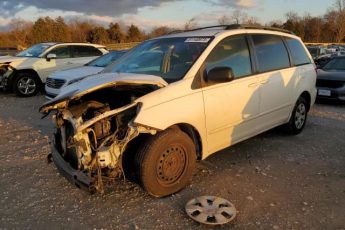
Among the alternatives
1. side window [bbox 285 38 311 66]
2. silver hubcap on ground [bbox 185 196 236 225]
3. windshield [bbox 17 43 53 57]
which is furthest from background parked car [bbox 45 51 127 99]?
silver hubcap on ground [bbox 185 196 236 225]

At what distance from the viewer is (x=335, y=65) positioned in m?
11.4

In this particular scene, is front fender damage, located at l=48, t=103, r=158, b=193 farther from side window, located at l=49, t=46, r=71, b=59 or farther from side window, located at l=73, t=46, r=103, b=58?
side window, located at l=73, t=46, r=103, b=58

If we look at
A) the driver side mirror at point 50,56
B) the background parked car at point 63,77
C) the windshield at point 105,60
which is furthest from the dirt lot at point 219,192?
the driver side mirror at point 50,56

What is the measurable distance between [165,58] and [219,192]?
6.05 feet

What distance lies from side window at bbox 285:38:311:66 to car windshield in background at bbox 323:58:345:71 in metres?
5.05

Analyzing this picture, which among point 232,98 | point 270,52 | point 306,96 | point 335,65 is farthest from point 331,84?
point 232,98

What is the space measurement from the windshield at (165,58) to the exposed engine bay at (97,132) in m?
0.56

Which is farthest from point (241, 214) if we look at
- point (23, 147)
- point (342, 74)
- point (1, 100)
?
point (1, 100)

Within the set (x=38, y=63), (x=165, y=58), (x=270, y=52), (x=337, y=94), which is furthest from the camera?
(x=38, y=63)

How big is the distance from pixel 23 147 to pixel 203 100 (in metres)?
3.32

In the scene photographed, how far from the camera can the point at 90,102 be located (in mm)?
4004

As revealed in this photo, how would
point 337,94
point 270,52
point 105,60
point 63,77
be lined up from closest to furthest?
point 270,52, point 63,77, point 337,94, point 105,60

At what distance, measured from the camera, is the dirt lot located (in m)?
3.61

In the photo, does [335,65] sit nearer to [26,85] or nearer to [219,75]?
[219,75]
